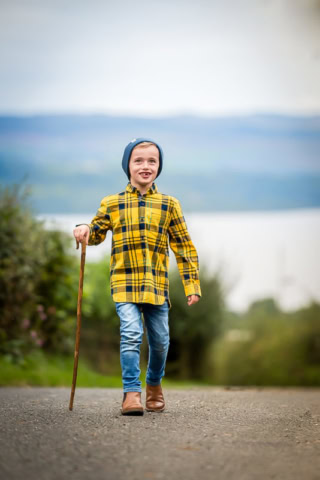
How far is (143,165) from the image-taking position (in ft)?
12.0

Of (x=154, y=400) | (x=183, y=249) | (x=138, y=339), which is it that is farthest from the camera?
(x=183, y=249)

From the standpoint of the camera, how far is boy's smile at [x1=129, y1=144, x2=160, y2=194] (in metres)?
3.65

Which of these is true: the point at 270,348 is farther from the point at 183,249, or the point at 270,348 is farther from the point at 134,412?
the point at 134,412

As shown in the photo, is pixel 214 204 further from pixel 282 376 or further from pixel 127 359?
pixel 127 359

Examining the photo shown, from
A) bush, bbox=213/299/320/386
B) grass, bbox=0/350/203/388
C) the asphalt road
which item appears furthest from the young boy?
bush, bbox=213/299/320/386

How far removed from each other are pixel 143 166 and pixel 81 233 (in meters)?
0.56

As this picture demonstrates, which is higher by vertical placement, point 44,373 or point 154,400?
point 44,373

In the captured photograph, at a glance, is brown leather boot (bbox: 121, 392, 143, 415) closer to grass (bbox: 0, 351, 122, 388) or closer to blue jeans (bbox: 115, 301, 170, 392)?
blue jeans (bbox: 115, 301, 170, 392)

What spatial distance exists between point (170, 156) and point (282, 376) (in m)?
6.09

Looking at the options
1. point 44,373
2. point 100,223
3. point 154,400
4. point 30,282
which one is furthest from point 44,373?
point 100,223

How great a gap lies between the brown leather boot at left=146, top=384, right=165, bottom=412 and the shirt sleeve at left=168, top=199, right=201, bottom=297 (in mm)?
627

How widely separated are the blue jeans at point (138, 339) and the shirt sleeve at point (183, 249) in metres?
0.22

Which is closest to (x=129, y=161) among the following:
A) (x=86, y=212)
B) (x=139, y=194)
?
(x=139, y=194)

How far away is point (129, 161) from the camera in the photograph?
3730mm
